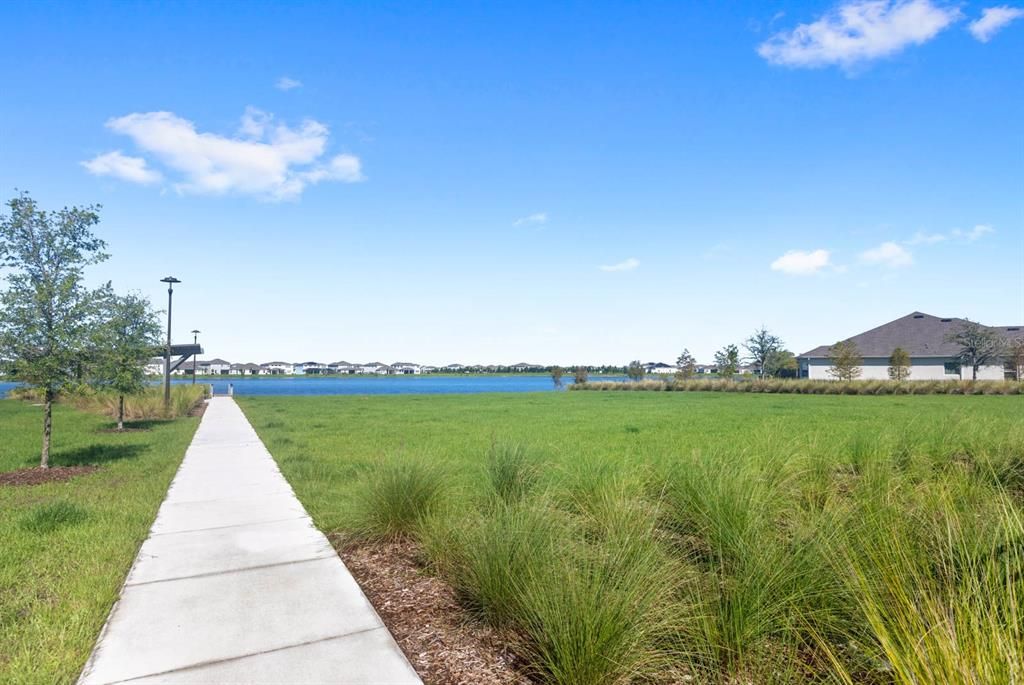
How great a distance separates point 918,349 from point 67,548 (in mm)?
61840

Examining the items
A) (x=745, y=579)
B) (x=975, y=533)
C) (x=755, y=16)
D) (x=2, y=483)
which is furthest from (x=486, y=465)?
(x=755, y=16)

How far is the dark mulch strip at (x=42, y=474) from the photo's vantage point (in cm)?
874

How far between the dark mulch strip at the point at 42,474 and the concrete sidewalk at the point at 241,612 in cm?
396

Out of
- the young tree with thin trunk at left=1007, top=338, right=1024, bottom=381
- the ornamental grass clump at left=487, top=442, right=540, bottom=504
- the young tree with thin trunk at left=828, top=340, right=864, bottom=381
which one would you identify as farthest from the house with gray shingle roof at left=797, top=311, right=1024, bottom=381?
the ornamental grass clump at left=487, top=442, right=540, bottom=504

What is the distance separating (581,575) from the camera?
10.3ft

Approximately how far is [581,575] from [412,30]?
1259 cm

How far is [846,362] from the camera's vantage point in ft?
154

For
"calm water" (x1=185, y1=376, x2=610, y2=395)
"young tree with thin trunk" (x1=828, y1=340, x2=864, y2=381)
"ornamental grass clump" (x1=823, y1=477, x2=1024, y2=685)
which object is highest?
"young tree with thin trunk" (x1=828, y1=340, x2=864, y2=381)

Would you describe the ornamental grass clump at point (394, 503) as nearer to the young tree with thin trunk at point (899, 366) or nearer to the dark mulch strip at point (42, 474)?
the dark mulch strip at point (42, 474)

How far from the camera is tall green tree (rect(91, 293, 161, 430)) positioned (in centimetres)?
1005

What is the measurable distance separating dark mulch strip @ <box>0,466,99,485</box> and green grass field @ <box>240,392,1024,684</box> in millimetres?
5798

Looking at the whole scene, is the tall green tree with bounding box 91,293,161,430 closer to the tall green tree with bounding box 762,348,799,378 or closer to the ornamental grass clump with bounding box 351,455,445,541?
the ornamental grass clump with bounding box 351,455,445,541

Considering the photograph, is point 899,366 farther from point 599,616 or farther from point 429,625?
point 599,616

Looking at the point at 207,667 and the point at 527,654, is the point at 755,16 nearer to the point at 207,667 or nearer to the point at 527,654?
the point at 527,654
